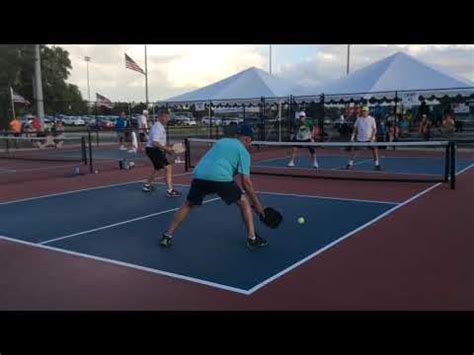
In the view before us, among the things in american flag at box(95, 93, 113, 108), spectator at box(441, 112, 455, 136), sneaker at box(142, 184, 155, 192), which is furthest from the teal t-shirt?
american flag at box(95, 93, 113, 108)

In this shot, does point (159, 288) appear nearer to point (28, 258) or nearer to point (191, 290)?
point (191, 290)

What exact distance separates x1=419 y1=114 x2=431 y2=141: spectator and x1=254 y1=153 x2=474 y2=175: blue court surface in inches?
162

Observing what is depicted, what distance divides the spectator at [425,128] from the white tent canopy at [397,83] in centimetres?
254

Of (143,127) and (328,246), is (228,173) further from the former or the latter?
(143,127)

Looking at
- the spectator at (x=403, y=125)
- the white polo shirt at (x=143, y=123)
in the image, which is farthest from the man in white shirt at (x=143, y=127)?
the spectator at (x=403, y=125)

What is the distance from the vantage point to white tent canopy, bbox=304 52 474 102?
21.0 m

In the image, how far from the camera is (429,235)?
7.34 m

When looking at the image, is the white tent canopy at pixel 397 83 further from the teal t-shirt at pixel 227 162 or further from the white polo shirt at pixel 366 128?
the teal t-shirt at pixel 227 162

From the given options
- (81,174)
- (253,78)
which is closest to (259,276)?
(81,174)

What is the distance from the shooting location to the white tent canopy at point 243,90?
83.6ft

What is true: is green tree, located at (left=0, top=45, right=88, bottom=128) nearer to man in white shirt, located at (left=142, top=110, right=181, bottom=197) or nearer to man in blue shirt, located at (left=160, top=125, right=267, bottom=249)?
man in white shirt, located at (left=142, top=110, right=181, bottom=197)

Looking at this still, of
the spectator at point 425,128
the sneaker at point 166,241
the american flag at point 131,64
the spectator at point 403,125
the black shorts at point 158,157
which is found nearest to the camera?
the sneaker at point 166,241
